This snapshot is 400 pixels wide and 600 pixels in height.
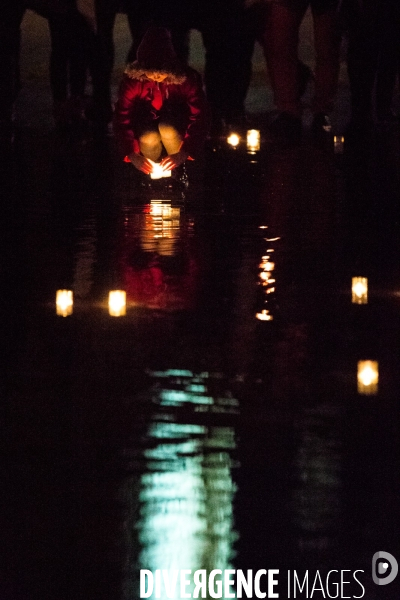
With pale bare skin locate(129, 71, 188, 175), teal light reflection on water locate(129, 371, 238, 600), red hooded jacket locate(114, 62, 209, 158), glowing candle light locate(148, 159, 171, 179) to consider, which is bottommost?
teal light reflection on water locate(129, 371, 238, 600)

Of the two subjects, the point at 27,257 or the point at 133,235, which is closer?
the point at 27,257

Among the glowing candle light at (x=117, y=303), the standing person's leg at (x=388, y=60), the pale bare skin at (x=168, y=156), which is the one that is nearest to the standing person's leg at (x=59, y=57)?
the standing person's leg at (x=388, y=60)

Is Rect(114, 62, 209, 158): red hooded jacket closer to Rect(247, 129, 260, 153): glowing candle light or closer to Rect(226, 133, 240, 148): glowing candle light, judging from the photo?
Rect(247, 129, 260, 153): glowing candle light

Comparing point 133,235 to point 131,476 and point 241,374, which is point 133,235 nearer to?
point 241,374

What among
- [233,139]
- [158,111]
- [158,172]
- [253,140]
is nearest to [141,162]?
[158,172]

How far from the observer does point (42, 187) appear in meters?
10.5

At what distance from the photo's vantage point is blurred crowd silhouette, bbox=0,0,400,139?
553 inches

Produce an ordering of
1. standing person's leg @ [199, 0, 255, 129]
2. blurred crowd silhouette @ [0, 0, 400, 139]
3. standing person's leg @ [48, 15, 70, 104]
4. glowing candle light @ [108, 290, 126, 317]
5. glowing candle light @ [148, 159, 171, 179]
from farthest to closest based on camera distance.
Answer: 1. standing person's leg @ [199, 0, 255, 129]
2. standing person's leg @ [48, 15, 70, 104]
3. blurred crowd silhouette @ [0, 0, 400, 139]
4. glowing candle light @ [148, 159, 171, 179]
5. glowing candle light @ [108, 290, 126, 317]

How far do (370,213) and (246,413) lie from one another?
4.60 metres

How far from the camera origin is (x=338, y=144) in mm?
13312

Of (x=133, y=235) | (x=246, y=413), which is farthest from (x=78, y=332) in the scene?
(x=133, y=235)

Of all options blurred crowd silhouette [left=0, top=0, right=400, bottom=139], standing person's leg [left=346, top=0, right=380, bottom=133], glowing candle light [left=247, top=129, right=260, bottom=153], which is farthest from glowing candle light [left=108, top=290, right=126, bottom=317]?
standing person's leg [left=346, top=0, right=380, bottom=133]

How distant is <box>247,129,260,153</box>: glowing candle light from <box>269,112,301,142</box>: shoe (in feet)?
0.62

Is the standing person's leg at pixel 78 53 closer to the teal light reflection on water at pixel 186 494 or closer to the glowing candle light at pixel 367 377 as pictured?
the glowing candle light at pixel 367 377
